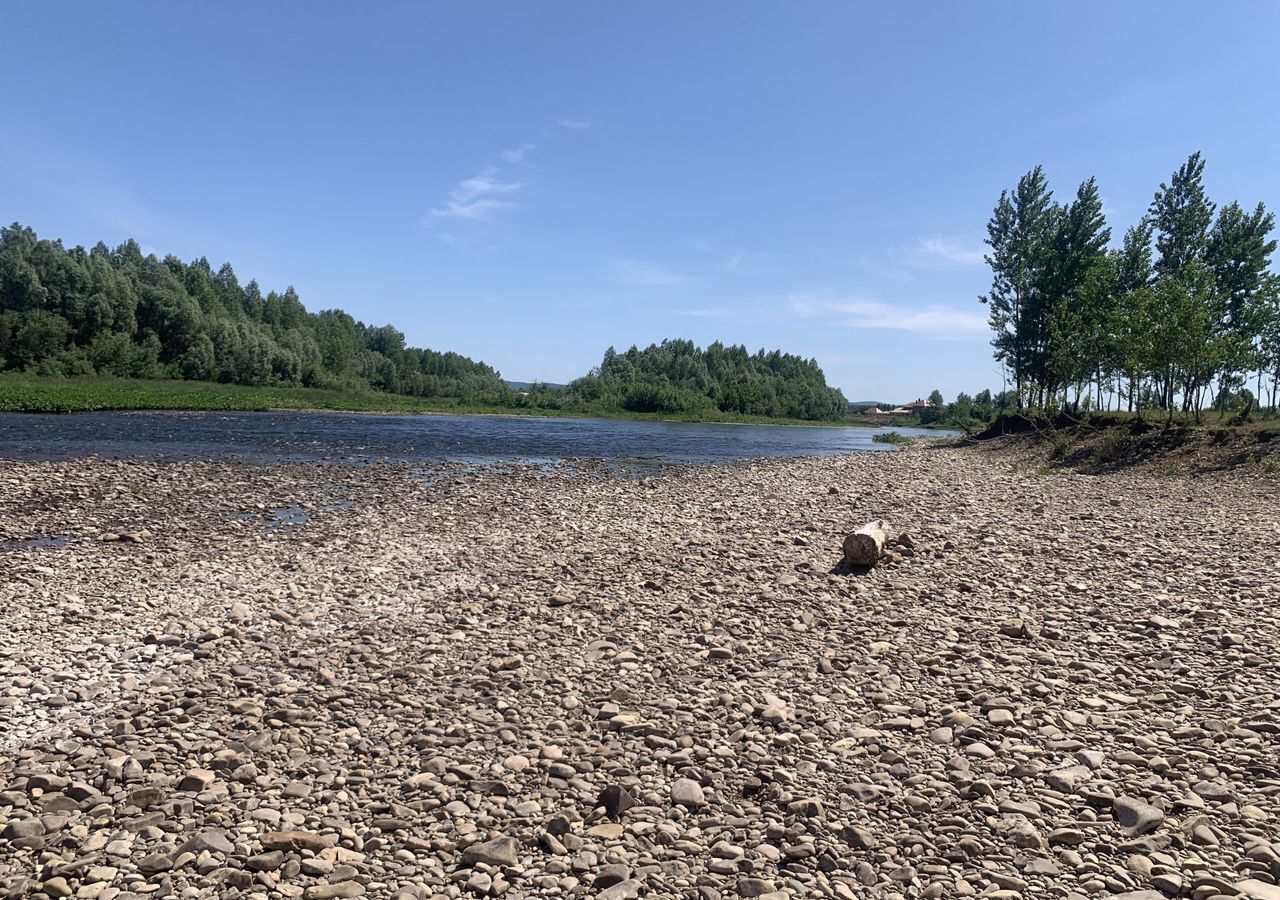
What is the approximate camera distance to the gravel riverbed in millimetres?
5363

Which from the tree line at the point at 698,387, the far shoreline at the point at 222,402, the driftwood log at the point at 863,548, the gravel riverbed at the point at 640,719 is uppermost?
the tree line at the point at 698,387

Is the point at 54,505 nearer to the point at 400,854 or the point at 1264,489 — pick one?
the point at 400,854

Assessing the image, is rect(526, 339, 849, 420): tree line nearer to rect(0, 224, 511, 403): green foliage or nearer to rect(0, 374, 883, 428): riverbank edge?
rect(0, 374, 883, 428): riverbank edge

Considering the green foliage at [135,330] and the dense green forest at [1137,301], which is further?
the green foliage at [135,330]

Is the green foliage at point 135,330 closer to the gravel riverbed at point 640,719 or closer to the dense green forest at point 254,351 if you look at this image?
the dense green forest at point 254,351

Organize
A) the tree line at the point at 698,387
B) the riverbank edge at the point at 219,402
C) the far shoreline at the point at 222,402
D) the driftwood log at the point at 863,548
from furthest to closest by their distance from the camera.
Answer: the tree line at the point at 698,387 < the riverbank edge at the point at 219,402 < the far shoreline at the point at 222,402 < the driftwood log at the point at 863,548

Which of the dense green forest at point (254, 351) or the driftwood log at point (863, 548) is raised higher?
the dense green forest at point (254, 351)

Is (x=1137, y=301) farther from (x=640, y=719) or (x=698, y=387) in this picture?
(x=698, y=387)

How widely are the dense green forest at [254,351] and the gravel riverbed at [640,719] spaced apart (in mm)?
106644

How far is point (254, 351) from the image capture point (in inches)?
4675

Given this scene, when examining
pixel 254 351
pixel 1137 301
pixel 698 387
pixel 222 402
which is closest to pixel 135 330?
pixel 254 351

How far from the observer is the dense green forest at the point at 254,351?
10462 centimetres

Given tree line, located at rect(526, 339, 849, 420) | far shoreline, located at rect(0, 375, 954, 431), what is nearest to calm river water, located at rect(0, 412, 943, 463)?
far shoreline, located at rect(0, 375, 954, 431)

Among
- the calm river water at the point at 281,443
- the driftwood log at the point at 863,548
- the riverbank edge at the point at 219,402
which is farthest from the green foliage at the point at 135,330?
the driftwood log at the point at 863,548
